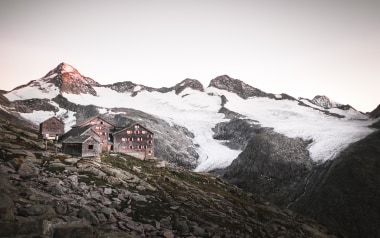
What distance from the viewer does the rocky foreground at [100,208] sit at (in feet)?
76.4

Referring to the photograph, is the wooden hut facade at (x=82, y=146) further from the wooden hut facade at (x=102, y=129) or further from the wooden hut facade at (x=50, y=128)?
the wooden hut facade at (x=50, y=128)

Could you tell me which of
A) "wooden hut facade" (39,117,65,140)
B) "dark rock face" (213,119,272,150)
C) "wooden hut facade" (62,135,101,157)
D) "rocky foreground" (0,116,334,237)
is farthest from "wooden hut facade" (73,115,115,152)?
"dark rock face" (213,119,272,150)

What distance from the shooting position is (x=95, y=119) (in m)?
107

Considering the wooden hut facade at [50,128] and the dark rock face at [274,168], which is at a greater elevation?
the wooden hut facade at [50,128]

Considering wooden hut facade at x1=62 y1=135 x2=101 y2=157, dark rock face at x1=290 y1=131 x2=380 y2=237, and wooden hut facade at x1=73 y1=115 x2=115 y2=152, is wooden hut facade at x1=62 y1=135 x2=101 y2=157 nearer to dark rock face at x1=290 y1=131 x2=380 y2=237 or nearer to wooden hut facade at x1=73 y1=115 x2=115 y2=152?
wooden hut facade at x1=73 y1=115 x2=115 y2=152

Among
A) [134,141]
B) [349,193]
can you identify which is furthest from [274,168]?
[134,141]

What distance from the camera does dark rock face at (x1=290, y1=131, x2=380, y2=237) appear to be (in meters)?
77.9

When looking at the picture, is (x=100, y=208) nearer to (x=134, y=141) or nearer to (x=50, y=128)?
(x=134, y=141)

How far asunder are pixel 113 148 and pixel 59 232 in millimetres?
84223

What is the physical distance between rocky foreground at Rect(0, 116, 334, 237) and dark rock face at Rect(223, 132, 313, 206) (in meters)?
46.2

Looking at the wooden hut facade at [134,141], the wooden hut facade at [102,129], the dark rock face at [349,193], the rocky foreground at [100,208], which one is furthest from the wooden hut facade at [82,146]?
the dark rock face at [349,193]

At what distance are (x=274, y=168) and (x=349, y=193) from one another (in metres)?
32.3

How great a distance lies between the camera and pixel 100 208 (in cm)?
3253

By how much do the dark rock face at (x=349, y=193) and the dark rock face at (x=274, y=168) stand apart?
265 inches
